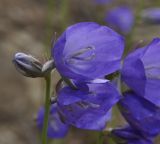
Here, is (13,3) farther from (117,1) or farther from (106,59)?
(106,59)

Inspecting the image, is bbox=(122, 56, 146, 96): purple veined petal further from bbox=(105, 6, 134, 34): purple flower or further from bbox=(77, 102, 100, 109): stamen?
bbox=(105, 6, 134, 34): purple flower

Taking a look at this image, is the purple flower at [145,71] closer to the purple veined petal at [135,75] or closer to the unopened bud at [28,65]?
the purple veined petal at [135,75]

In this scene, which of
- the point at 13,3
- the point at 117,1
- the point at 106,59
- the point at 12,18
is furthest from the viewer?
the point at 117,1

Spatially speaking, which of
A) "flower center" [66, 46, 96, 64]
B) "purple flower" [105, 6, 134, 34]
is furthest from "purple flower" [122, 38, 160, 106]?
"purple flower" [105, 6, 134, 34]

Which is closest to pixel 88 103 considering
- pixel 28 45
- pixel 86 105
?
pixel 86 105

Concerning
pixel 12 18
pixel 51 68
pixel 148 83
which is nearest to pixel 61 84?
pixel 51 68

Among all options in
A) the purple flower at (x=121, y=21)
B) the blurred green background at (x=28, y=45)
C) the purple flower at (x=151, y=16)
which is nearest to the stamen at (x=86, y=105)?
the blurred green background at (x=28, y=45)
